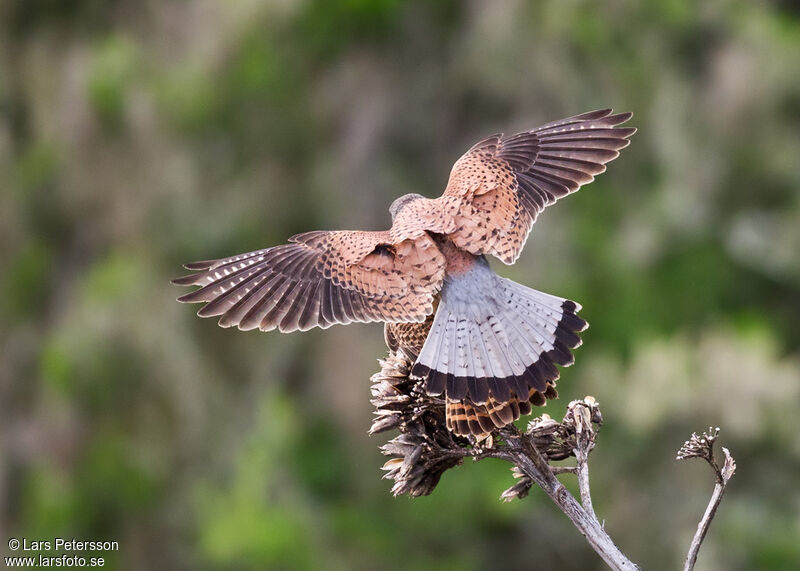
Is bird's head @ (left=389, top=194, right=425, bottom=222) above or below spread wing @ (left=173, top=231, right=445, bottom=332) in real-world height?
above

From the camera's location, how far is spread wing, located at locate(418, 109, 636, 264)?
2764 mm

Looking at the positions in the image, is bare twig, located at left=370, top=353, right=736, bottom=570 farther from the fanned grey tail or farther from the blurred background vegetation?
the blurred background vegetation

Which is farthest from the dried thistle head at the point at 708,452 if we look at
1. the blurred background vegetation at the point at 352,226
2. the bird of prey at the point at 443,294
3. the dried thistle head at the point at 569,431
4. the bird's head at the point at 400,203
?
the blurred background vegetation at the point at 352,226

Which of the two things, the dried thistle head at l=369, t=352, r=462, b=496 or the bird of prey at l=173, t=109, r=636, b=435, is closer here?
the dried thistle head at l=369, t=352, r=462, b=496

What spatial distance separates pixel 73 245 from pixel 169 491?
2.00 meters

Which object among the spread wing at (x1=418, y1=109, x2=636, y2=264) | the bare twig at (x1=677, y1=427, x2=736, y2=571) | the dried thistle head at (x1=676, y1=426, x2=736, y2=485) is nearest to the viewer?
the bare twig at (x1=677, y1=427, x2=736, y2=571)

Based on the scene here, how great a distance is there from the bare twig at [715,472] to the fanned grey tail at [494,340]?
1.38 ft

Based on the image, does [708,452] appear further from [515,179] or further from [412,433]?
[515,179]

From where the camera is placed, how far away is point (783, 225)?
22.4 feet

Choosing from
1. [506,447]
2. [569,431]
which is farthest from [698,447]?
A: [506,447]

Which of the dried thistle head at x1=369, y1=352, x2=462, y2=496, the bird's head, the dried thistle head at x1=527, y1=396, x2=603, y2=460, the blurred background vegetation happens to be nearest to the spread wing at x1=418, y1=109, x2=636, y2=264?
the bird's head

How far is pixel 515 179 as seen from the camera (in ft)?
10.3

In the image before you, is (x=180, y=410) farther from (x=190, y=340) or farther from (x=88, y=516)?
(x=88, y=516)

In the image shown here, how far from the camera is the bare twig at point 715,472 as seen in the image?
5.50 ft
